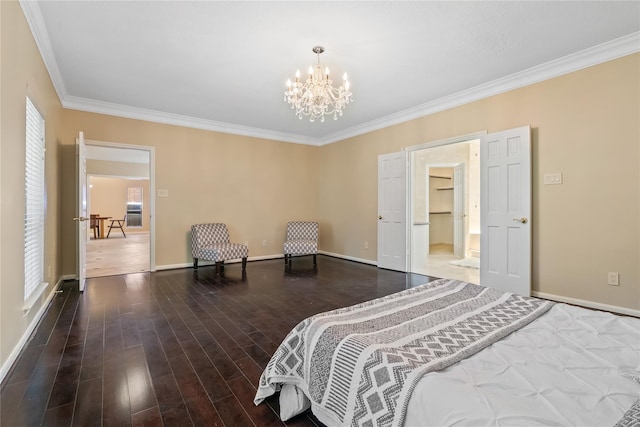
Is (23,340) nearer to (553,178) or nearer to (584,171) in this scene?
(553,178)

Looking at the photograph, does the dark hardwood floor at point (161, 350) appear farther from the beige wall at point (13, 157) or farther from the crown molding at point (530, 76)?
the crown molding at point (530, 76)

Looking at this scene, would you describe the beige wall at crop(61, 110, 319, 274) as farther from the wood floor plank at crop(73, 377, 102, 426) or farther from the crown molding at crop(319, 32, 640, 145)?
the wood floor plank at crop(73, 377, 102, 426)

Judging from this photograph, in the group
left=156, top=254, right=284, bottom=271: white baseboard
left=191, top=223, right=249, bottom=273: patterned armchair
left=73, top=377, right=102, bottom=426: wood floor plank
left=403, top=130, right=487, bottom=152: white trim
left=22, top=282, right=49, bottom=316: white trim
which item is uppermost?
left=403, top=130, right=487, bottom=152: white trim

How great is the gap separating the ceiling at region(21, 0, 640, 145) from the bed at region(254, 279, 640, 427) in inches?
92.9

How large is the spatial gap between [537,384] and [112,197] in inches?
574

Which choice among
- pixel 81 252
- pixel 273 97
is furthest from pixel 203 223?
pixel 273 97

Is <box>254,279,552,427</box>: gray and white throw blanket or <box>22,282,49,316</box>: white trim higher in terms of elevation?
<box>254,279,552,427</box>: gray and white throw blanket

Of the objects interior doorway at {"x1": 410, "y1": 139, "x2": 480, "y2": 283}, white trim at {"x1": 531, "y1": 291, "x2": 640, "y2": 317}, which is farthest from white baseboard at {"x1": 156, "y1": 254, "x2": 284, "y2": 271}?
white trim at {"x1": 531, "y1": 291, "x2": 640, "y2": 317}

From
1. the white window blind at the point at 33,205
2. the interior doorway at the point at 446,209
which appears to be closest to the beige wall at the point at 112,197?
the white window blind at the point at 33,205

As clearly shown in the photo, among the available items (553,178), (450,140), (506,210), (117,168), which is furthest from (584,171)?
(117,168)

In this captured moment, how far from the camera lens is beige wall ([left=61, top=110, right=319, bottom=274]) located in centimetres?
468

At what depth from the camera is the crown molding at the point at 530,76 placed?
2947mm

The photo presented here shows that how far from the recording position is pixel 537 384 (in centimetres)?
98

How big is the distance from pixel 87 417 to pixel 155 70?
3452 mm
